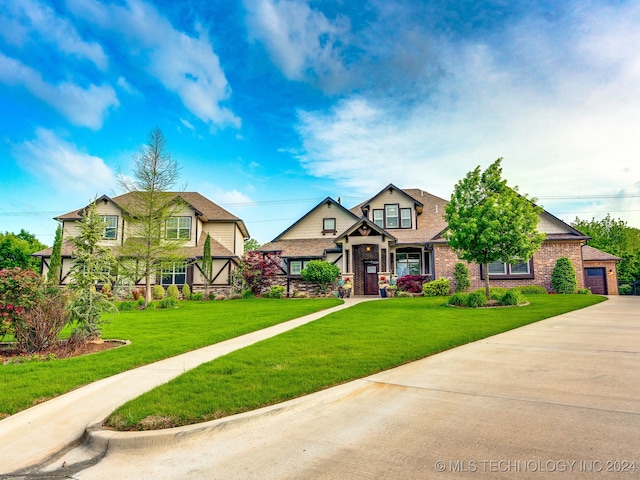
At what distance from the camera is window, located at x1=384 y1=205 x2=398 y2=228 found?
28.0 metres

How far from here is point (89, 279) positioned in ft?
34.1

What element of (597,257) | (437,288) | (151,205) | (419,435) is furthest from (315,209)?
(419,435)

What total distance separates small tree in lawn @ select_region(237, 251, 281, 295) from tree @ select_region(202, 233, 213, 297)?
2.50 m

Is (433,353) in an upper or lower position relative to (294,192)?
lower

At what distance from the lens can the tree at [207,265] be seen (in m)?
27.2

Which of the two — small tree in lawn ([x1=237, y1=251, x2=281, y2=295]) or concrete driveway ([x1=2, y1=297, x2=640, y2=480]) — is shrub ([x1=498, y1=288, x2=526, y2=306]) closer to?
concrete driveway ([x1=2, y1=297, x2=640, y2=480])

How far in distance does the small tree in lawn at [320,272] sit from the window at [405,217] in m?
6.42

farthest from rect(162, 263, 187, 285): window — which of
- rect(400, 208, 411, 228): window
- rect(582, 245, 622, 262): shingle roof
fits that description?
rect(582, 245, 622, 262): shingle roof

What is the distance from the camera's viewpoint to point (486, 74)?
48.5ft

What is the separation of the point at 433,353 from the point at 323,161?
66.9ft

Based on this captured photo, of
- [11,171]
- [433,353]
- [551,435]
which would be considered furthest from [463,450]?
[11,171]

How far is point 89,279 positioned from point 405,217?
861 inches

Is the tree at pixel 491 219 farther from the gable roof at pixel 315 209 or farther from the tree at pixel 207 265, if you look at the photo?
the tree at pixel 207 265

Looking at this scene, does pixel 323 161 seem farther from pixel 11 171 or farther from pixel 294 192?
pixel 11 171
